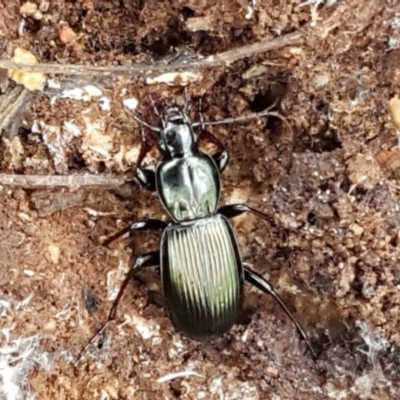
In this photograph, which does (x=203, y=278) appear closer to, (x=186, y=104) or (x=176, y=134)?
(x=176, y=134)

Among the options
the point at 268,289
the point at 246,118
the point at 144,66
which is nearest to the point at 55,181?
the point at 144,66

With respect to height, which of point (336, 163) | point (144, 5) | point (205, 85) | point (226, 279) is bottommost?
point (226, 279)

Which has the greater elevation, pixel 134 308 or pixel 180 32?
pixel 180 32

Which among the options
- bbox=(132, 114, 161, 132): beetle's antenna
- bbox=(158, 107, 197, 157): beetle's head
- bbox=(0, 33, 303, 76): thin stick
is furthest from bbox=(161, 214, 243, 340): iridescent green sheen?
bbox=(0, 33, 303, 76): thin stick

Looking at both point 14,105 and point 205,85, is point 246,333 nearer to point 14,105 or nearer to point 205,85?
point 205,85

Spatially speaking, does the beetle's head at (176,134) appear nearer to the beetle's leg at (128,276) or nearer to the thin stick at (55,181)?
the thin stick at (55,181)

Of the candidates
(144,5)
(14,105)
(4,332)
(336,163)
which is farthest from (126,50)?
(4,332)

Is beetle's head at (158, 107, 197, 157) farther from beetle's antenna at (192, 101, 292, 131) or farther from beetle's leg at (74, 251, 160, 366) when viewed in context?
beetle's leg at (74, 251, 160, 366)
